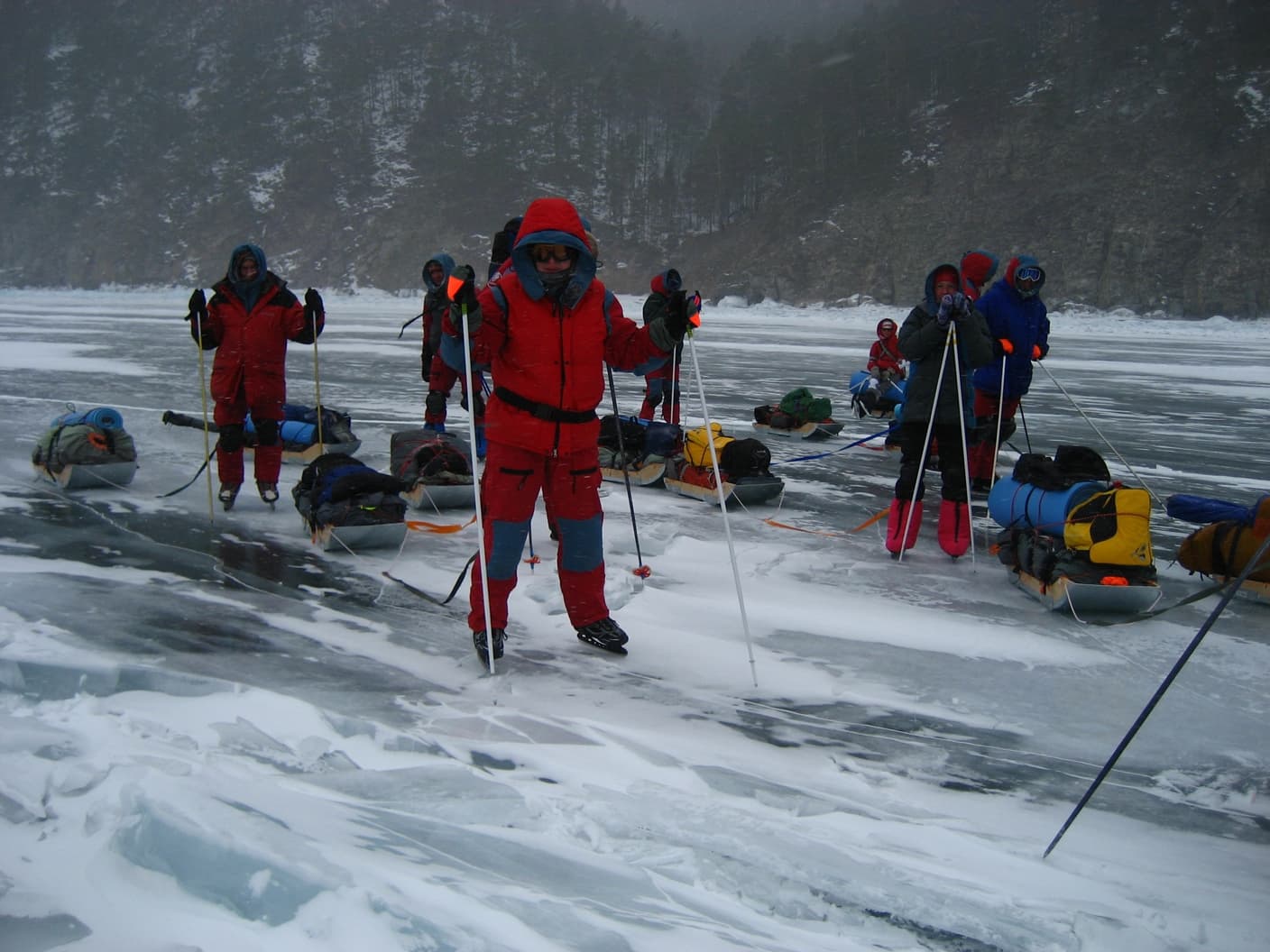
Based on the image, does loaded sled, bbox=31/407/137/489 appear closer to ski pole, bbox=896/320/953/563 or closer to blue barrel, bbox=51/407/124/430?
blue barrel, bbox=51/407/124/430

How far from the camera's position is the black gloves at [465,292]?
3440 millimetres

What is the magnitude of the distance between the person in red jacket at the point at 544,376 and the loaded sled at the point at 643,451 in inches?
143

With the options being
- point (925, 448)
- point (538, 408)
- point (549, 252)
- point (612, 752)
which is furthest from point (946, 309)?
point (612, 752)

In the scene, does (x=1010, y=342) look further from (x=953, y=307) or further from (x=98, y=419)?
(x=98, y=419)

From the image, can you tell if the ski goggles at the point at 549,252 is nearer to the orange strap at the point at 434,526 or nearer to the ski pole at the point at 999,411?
the orange strap at the point at 434,526

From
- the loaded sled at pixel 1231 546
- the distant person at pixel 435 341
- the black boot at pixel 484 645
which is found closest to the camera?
the black boot at pixel 484 645

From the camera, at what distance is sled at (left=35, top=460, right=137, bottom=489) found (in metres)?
6.59

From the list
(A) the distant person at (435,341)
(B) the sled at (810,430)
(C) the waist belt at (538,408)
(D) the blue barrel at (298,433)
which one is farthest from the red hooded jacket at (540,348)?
(B) the sled at (810,430)

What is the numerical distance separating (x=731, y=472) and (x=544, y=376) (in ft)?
11.6

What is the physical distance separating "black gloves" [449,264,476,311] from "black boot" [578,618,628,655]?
1412 mm

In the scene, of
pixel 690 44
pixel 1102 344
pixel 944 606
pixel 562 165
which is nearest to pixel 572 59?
pixel 562 165

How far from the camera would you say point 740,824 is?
2689 mm

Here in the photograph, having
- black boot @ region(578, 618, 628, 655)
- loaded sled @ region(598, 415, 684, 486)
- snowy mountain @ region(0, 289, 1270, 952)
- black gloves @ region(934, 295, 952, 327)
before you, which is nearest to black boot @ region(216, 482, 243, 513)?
snowy mountain @ region(0, 289, 1270, 952)

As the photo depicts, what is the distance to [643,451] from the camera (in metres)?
7.68
